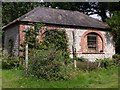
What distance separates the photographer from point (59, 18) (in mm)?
24438

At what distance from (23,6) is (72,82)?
28869mm

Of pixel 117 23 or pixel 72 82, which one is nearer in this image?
pixel 72 82

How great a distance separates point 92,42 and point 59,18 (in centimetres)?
392

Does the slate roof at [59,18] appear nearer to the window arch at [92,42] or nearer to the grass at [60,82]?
the window arch at [92,42]

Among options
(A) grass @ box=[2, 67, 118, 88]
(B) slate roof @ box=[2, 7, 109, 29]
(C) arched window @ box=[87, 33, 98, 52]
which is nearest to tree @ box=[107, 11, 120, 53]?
(B) slate roof @ box=[2, 7, 109, 29]

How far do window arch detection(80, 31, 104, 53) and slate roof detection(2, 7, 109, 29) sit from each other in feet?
2.66

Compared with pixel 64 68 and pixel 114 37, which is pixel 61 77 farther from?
pixel 114 37

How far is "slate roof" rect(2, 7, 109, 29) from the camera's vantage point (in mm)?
22859

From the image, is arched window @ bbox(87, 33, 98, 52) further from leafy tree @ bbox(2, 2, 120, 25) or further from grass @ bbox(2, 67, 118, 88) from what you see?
leafy tree @ bbox(2, 2, 120, 25)

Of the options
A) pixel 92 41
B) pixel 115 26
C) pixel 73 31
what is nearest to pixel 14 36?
pixel 73 31

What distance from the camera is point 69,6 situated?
4359 centimetres

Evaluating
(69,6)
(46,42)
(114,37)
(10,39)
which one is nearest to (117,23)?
(114,37)

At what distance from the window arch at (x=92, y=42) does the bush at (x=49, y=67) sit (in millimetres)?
9630

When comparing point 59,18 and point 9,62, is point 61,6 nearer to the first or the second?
point 59,18
